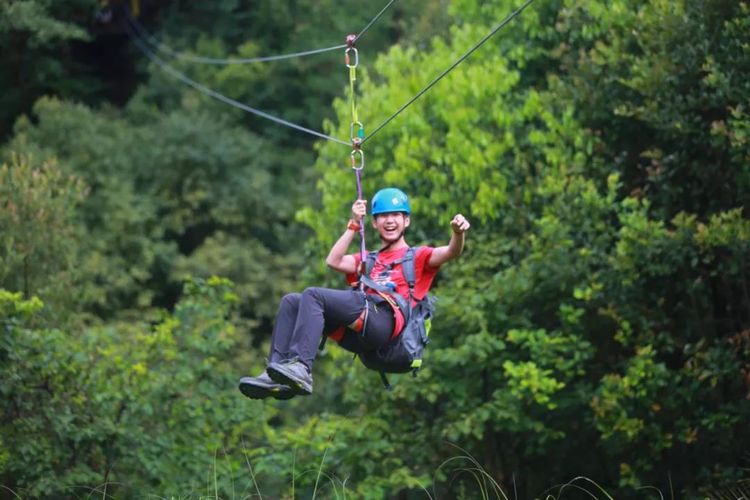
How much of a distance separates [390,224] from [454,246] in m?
0.52

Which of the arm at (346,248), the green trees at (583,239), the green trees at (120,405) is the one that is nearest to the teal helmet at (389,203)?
the arm at (346,248)

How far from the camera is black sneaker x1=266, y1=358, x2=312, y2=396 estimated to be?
25.2ft

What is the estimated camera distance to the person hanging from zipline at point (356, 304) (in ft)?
25.6

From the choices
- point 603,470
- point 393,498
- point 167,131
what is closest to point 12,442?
point 393,498

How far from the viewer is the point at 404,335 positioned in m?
8.32

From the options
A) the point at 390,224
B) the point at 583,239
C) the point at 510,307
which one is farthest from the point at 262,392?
the point at 510,307

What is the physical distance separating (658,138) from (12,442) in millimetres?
7775

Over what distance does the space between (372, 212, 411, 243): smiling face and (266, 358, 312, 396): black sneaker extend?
108cm

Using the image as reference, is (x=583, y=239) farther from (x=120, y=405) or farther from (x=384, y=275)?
(x=384, y=275)

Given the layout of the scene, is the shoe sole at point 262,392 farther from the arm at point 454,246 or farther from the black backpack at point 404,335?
the arm at point 454,246

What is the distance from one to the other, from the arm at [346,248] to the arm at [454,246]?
475mm

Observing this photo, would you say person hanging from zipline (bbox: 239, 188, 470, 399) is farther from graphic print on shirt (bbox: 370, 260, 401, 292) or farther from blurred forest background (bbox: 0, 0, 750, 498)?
blurred forest background (bbox: 0, 0, 750, 498)

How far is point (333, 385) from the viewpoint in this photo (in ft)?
73.7

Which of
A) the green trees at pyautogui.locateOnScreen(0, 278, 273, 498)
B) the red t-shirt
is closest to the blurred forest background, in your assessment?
the green trees at pyautogui.locateOnScreen(0, 278, 273, 498)
